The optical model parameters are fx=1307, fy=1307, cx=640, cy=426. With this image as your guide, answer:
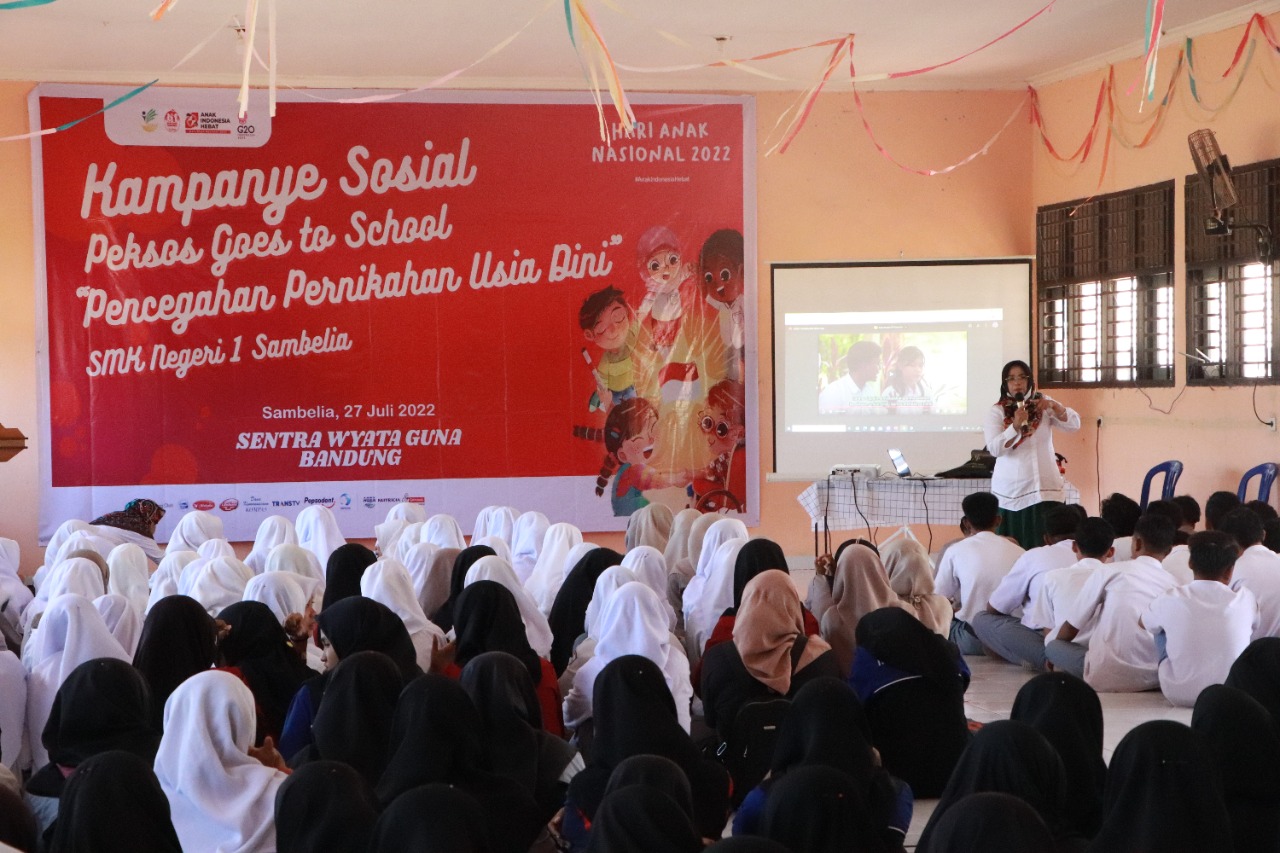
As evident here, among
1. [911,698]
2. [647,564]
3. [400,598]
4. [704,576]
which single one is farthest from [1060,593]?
[400,598]

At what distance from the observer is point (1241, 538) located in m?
4.98

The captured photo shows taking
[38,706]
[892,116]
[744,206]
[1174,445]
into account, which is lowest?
[38,706]

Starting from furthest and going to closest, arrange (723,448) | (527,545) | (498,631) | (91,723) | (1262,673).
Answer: (723,448)
(527,545)
(498,631)
(1262,673)
(91,723)

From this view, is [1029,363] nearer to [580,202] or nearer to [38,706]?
[580,202]

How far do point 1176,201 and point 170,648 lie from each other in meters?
5.92

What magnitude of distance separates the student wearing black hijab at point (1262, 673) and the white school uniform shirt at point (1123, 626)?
1408 mm

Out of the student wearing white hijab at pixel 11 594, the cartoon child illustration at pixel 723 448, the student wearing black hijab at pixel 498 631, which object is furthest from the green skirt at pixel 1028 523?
the student wearing white hijab at pixel 11 594

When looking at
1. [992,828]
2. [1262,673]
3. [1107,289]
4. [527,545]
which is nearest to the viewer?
[992,828]

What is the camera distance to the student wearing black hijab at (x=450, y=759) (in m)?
2.55

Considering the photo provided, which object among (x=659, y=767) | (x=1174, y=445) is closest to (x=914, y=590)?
(x=659, y=767)

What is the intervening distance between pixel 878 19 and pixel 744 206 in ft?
5.28

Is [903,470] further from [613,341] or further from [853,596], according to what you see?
[853,596]

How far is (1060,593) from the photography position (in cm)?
486

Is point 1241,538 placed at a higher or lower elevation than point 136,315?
lower
